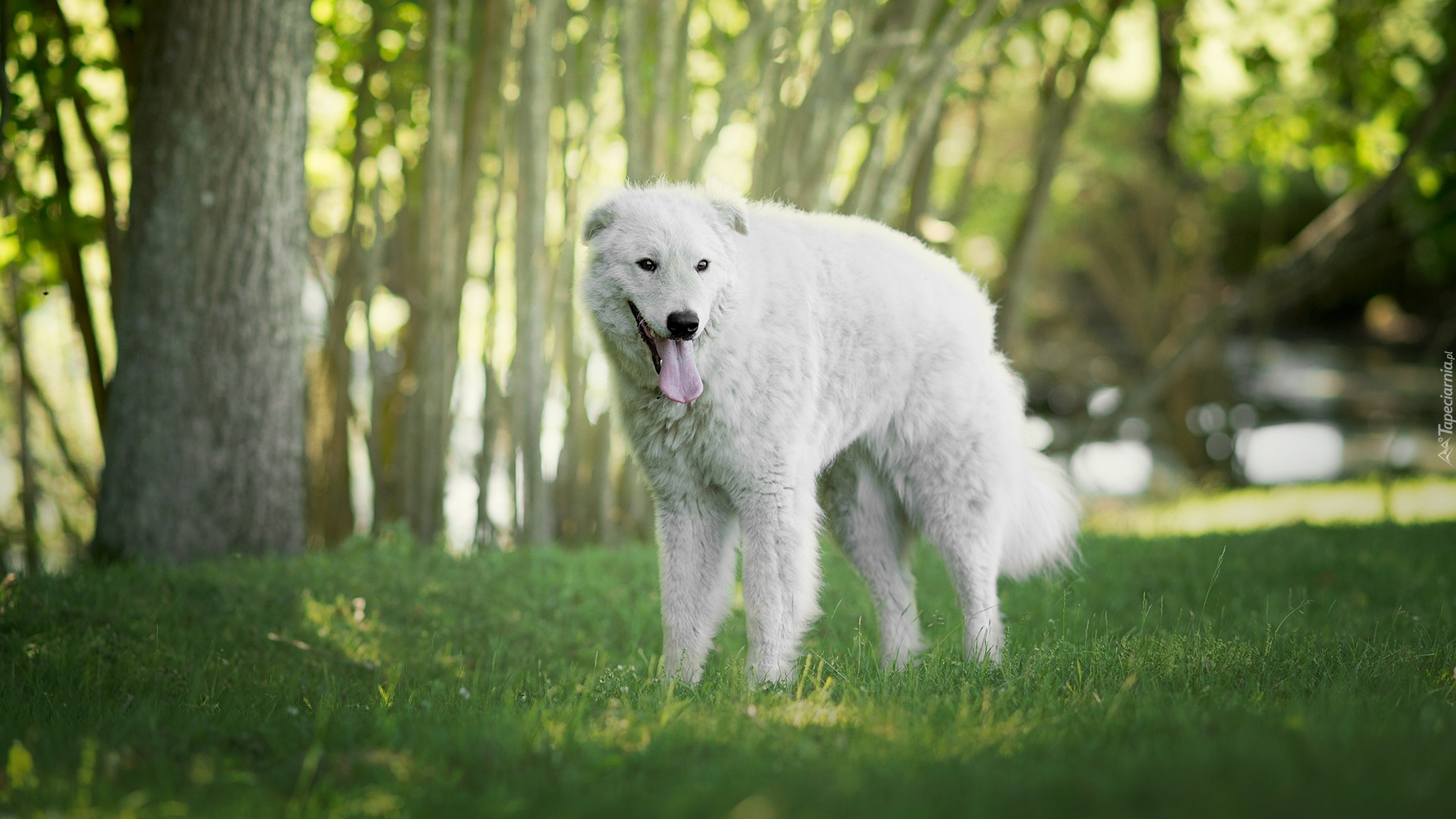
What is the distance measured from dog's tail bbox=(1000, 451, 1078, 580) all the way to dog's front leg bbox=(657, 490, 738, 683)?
4.68 feet

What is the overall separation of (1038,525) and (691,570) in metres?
1.70

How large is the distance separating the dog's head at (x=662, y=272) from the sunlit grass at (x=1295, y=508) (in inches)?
208

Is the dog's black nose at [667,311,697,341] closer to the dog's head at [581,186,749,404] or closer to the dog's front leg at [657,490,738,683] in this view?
the dog's head at [581,186,749,404]

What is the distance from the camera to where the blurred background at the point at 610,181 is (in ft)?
22.3

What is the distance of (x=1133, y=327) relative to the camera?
15.6m

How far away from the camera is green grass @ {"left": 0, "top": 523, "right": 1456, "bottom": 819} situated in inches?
89.9

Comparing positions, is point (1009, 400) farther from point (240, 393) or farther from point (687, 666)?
point (240, 393)

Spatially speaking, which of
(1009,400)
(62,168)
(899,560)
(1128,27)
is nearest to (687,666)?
(899,560)

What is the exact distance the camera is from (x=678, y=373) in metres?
3.64

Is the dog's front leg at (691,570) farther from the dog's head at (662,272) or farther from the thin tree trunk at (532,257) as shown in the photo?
the thin tree trunk at (532,257)

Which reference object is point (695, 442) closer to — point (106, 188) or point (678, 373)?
point (678, 373)

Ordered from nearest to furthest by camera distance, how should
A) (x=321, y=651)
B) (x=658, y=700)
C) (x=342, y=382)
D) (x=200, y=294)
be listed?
(x=658, y=700)
(x=321, y=651)
(x=200, y=294)
(x=342, y=382)

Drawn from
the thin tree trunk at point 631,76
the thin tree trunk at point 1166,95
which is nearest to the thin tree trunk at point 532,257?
the thin tree trunk at point 631,76

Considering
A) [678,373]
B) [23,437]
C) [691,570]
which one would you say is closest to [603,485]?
[691,570]
